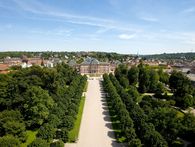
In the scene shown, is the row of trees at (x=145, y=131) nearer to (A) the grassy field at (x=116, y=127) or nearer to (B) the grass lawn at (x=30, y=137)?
(A) the grassy field at (x=116, y=127)

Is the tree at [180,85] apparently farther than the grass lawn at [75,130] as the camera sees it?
Yes

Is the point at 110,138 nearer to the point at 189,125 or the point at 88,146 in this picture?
the point at 88,146

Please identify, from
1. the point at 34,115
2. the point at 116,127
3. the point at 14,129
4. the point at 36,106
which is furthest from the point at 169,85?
the point at 14,129

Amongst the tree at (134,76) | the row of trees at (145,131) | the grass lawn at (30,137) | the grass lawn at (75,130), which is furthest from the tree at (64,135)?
the tree at (134,76)

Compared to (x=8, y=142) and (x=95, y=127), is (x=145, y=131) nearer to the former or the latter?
(x=95, y=127)

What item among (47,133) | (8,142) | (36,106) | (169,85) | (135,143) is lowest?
(135,143)

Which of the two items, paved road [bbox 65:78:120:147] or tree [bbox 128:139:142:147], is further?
paved road [bbox 65:78:120:147]

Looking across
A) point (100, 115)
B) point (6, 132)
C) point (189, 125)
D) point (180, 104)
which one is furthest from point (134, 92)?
point (6, 132)

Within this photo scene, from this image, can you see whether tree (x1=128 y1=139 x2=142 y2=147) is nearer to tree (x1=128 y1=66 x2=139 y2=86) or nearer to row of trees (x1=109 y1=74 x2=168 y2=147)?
row of trees (x1=109 y1=74 x2=168 y2=147)

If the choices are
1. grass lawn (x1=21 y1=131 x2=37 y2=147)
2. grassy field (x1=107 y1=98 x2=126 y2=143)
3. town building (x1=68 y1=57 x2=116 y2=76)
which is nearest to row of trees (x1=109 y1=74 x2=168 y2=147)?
grassy field (x1=107 y1=98 x2=126 y2=143)
